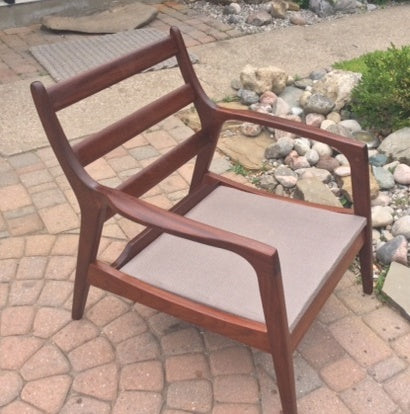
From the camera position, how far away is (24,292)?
2.62 m

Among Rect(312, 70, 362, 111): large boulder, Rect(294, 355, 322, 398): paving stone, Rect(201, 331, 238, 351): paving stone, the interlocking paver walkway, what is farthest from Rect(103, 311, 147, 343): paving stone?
Rect(312, 70, 362, 111): large boulder

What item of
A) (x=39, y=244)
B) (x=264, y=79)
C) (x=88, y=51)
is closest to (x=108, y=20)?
(x=88, y=51)

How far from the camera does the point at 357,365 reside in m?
2.32

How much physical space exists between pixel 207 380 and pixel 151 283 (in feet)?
1.40

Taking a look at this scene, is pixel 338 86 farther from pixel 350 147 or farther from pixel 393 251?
pixel 350 147

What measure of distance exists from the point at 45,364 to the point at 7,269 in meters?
0.62

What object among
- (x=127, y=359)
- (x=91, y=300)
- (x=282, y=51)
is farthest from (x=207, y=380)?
(x=282, y=51)

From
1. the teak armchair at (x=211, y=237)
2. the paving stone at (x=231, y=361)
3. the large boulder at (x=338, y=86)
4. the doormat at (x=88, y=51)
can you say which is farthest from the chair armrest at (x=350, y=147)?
the doormat at (x=88, y=51)

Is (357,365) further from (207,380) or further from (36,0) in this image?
(36,0)

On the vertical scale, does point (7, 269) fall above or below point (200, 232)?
below

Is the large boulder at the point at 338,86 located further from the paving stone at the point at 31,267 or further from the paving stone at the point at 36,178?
the paving stone at the point at 31,267

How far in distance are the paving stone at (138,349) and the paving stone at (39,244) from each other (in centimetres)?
70

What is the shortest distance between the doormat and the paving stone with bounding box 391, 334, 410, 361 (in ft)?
9.28

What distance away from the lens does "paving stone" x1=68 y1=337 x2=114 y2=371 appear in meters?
2.29
